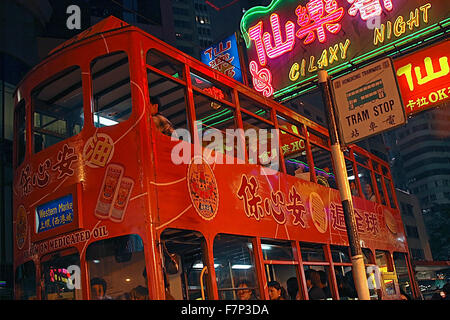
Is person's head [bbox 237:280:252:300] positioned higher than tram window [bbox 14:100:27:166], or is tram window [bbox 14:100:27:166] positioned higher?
tram window [bbox 14:100:27:166]

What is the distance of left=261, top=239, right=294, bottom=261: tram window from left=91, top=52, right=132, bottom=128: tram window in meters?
3.02

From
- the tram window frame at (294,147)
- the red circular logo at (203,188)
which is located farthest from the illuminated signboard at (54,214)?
the tram window frame at (294,147)

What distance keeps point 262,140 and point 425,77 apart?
470 centimetres

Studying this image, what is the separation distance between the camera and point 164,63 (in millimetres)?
6578

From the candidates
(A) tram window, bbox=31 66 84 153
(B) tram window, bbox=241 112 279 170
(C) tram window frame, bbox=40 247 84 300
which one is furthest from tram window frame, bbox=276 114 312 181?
(C) tram window frame, bbox=40 247 84 300

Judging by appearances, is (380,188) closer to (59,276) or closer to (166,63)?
(166,63)

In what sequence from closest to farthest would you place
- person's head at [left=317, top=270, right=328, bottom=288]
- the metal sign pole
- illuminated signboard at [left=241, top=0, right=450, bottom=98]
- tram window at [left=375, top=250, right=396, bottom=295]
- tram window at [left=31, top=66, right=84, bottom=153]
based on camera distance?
the metal sign pole → tram window at [left=31, top=66, right=84, bottom=153] → person's head at [left=317, top=270, right=328, bottom=288] → illuminated signboard at [left=241, top=0, right=450, bottom=98] → tram window at [left=375, top=250, right=396, bottom=295]

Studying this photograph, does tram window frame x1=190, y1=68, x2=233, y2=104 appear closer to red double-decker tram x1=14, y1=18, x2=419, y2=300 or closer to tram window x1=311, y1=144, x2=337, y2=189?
red double-decker tram x1=14, y1=18, x2=419, y2=300

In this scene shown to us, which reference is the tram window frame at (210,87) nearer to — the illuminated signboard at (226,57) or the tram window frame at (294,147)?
the tram window frame at (294,147)

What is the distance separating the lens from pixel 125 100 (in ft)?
23.1

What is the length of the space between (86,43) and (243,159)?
2844mm

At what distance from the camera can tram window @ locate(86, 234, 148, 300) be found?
5.75m

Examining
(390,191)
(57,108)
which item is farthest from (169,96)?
(390,191)
